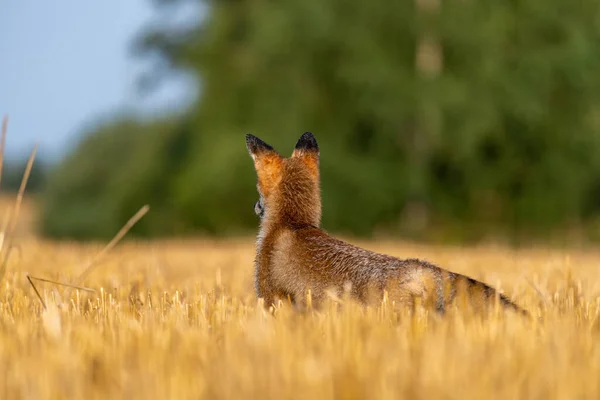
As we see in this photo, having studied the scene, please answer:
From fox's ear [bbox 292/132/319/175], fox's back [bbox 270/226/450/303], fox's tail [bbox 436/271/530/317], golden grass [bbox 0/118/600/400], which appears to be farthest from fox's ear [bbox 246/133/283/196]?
fox's tail [bbox 436/271/530/317]

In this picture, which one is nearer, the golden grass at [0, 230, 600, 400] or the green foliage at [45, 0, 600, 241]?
the golden grass at [0, 230, 600, 400]

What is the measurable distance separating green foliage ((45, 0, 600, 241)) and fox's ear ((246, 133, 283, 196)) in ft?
58.4

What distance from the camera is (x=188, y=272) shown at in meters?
10.2

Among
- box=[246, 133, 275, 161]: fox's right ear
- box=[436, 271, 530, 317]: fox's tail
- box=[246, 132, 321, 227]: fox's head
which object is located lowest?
box=[436, 271, 530, 317]: fox's tail

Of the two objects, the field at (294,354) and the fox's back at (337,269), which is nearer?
the field at (294,354)

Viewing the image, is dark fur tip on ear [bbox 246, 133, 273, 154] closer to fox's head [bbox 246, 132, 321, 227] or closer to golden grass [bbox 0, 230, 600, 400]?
fox's head [bbox 246, 132, 321, 227]

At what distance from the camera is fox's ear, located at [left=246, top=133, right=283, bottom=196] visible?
548 cm

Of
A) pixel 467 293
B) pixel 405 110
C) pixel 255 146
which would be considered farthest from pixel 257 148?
pixel 405 110

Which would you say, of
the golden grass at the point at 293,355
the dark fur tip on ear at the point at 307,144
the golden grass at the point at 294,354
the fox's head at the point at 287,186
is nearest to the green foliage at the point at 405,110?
the dark fur tip on ear at the point at 307,144

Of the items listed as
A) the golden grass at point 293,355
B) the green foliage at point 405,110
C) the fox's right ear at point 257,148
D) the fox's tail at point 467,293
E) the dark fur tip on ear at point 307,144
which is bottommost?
the golden grass at point 293,355

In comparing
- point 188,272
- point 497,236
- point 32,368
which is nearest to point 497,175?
point 497,236

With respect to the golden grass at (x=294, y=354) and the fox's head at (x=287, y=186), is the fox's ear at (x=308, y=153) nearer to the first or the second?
the fox's head at (x=287, y=186)

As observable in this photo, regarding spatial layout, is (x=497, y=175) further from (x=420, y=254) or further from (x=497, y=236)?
(x=420, y=254)

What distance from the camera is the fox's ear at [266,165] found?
548 centimetres
